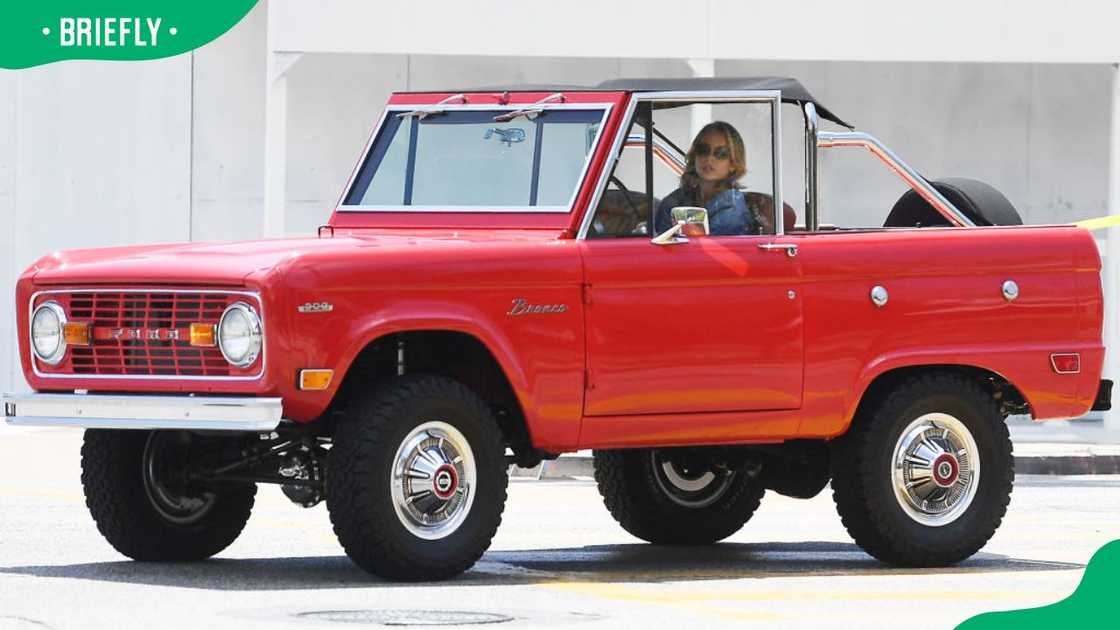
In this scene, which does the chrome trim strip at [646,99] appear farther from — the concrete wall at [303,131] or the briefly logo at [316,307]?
the concrete wall at [303,131]

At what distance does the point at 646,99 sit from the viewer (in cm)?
1143

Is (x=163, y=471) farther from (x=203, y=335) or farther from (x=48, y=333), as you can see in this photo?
(x=203, y=335)

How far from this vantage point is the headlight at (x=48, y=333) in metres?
10.7

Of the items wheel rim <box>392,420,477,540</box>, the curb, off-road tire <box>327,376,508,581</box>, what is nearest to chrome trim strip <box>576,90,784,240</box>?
off-road tire <box>327,376,508,581</box>

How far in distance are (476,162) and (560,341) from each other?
1.31 metres

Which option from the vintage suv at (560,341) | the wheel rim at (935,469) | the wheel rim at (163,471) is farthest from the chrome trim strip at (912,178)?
the wheel rim at (163,471)

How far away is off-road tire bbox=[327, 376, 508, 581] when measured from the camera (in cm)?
1018

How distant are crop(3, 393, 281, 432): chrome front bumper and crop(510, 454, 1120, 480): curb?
8.88 meters

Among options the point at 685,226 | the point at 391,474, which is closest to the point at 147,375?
the point at 391,474

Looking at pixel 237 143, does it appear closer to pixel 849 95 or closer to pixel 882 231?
pixel 849 95

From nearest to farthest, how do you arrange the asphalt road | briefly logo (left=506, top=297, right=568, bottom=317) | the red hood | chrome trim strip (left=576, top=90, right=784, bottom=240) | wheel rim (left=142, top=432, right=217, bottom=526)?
1. the asphalt road
2. the red hood
3. briefly logo (left=506, top=297, right=568, bottom=317)
4. chrome trim strip (left=576, top=90, right=784, bottom=240)
5. wheel rim (left=142, top=432, right=217, bottom=526)

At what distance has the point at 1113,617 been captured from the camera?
1017 cm

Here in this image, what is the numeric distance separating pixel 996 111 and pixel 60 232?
32.3 ft

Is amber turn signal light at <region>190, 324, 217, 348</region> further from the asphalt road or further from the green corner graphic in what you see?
the green corner graphic
